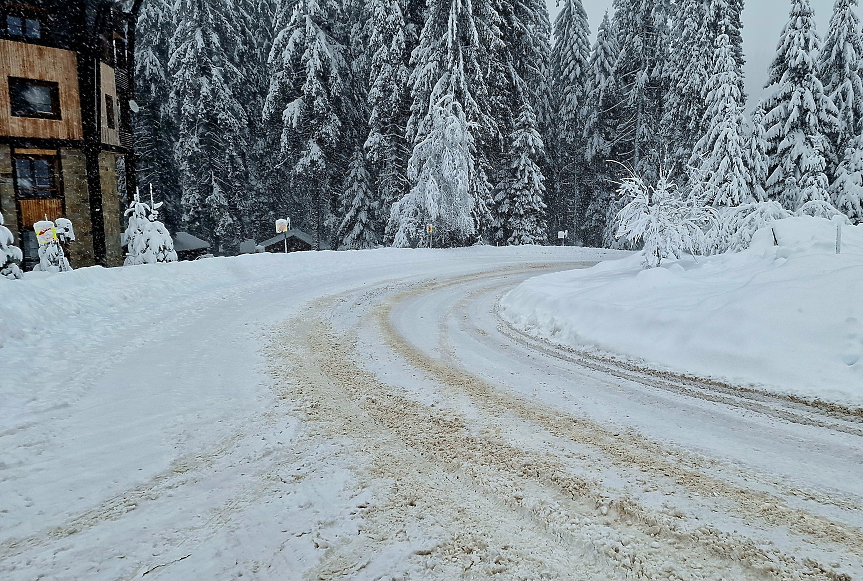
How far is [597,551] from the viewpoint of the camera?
2.24 m

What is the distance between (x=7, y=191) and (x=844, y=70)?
35.0 meters

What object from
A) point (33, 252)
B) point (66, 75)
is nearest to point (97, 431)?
point (33, 252)

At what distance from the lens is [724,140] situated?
766 inches

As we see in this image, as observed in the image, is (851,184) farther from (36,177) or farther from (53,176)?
(36,177)

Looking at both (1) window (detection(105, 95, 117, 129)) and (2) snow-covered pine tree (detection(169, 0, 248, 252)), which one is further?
(2) snow-covered pine tree (detection(169, 0, 248, 252))

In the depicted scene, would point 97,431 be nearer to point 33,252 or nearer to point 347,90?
point 33,252

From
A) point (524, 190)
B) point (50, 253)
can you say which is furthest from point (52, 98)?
point (524, 190)

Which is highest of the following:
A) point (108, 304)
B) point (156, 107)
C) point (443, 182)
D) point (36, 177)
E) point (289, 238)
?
point (156, 107)

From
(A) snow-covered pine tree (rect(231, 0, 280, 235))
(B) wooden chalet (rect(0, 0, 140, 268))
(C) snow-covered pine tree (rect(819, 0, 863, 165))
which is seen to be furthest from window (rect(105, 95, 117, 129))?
(C) snow-covered pine tree (rect(819, 0, 863, 165))

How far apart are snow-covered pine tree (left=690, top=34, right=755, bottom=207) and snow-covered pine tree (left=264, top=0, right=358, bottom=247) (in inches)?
800

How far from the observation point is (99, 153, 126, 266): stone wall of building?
2142 cm

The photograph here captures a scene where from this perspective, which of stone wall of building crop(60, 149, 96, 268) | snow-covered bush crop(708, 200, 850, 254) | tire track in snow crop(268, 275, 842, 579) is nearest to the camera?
tire track in snow crop(268, 275, 842, 579)

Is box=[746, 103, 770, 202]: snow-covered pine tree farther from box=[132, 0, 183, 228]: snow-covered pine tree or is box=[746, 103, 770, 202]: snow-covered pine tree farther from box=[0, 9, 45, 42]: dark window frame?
box=[132, 0, 183, 228]: snow-covered pine tree

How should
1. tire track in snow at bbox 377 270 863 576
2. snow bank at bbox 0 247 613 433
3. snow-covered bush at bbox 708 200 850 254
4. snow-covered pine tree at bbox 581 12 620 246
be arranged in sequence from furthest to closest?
snow-covered pine tree at bbox 581 12 620 246, snow-covered bush at bbox 708 200 850 254, snow bank at bbox 0 247 613 433, tire track in snow at bbox 377 270 863 576
